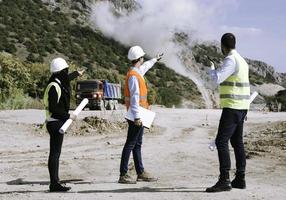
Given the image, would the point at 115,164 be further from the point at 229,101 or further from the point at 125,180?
the point at 229,101

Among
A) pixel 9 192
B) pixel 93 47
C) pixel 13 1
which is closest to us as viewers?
pixel 9 192

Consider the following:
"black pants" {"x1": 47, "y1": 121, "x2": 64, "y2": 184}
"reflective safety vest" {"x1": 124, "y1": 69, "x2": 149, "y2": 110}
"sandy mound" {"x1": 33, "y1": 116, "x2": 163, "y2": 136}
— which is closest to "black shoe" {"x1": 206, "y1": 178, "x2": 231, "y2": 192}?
"reflective safety vest" {"x1": 124, "y1": 69, "x2": 149, "y2": 110}

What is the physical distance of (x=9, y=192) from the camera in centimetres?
899

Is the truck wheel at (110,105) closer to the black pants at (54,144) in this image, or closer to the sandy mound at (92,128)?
the sandy mound at (92,128)

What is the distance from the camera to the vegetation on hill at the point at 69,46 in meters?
61.1

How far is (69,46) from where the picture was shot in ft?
227

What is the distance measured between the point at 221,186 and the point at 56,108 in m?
2.61

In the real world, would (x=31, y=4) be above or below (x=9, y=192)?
above

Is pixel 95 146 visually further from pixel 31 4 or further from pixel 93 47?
pixel 31 4

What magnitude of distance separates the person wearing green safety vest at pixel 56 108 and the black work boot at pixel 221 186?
6.93 ft

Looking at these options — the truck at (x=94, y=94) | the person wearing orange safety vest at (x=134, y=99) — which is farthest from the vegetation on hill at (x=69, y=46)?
the person wearing orange safety vest at (x=134, y=99)

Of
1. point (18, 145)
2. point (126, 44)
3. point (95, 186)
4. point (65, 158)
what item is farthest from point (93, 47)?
point (95, 186)

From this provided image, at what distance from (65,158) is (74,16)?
7006 cm

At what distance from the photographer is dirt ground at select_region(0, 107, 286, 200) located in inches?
342
